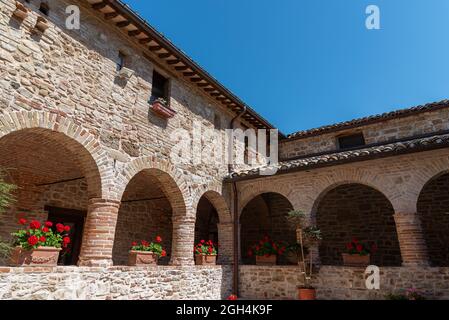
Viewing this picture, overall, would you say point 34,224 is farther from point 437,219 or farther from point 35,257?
point 437,219

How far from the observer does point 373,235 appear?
10.5 meters

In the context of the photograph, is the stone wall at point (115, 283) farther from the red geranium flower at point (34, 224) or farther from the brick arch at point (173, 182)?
the brick arch at point (173, 182)

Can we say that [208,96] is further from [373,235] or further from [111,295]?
[373,235]

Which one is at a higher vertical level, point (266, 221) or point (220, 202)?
point (220, 202)

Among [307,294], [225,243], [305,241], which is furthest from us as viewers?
[225,243]

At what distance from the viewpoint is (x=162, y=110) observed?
7867 mm

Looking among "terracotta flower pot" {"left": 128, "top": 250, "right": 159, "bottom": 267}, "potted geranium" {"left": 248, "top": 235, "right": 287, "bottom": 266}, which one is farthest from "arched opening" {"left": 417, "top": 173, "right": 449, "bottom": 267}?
"terracotta flower pot" {"left": 128, "top": 250, "right": 159, "bottom": 267}

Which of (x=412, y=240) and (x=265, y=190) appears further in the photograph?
(x=265, y=190)

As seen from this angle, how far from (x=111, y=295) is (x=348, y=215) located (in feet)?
28.4

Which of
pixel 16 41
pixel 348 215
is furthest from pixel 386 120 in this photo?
pixel 16 41

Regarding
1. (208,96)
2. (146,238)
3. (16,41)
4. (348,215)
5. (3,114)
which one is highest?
(208,96)

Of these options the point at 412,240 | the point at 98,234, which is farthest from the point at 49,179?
the point at 412,240

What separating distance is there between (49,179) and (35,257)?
3698 millimetres

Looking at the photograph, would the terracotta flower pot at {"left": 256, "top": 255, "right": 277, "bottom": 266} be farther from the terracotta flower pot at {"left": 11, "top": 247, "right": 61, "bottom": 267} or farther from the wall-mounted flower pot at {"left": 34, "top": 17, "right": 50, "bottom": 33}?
the wall-mounted flower pot at {"left": 34, "top": 17, "right": 50, "bottom": 33}
